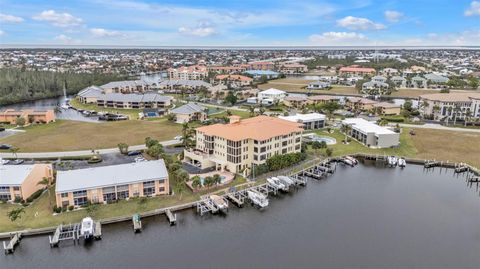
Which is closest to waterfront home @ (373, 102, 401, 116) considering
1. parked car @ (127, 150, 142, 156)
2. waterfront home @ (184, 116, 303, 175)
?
waterfront home @ (184, 116, 303, 175)

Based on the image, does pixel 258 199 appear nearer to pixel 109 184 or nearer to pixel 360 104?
pixel 109 184

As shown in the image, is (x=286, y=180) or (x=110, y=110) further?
(x=110, y=110)

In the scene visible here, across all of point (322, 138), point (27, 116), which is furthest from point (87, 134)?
point (322, 138)

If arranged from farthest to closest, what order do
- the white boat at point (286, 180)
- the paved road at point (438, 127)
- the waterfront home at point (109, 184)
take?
the paved road at point (438, 127), the white boat at point (286, 180), the waterfront home at point (109, 184)

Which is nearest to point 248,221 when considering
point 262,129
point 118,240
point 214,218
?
point 214,218

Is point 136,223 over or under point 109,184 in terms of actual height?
under

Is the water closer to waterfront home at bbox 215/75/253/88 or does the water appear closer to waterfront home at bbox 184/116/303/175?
waterfront home at bbox 184/116/303/175

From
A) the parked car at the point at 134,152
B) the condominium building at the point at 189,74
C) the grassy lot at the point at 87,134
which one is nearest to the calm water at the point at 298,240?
the parked car at the point at 134,152

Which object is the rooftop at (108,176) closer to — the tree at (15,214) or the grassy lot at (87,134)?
the tree at (15,214)
